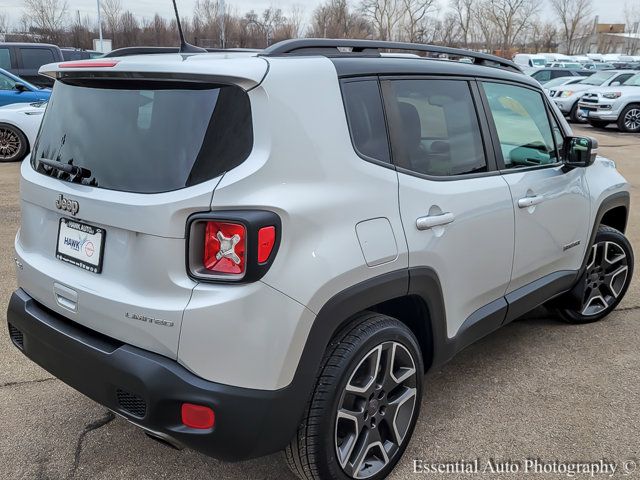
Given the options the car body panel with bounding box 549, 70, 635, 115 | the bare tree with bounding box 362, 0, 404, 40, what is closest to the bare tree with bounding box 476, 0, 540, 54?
the bare tree with bounding box 362, 0, 404, 40

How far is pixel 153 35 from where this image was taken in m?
58.6

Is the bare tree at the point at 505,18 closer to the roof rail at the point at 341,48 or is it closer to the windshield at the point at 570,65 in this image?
the windshield at the point at 570,65

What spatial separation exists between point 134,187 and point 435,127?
4.60 ft

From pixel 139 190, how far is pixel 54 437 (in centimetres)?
145

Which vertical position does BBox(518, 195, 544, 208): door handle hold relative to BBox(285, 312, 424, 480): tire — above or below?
above

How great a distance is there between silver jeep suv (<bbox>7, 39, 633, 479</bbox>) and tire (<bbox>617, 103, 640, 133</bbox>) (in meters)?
15.8

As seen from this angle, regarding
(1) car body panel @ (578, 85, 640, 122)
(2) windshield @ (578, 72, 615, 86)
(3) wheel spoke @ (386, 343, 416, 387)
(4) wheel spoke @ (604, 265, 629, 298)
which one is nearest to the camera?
(3) wheel spoke @ (386, 343, 416, 387)

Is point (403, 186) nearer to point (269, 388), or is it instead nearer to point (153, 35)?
point (269, 388)

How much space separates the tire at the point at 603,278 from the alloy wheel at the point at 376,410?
79.2 inches

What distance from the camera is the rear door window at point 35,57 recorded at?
49.0ft

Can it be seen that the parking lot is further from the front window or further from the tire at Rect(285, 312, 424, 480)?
the front window

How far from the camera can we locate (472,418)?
9.86 ft

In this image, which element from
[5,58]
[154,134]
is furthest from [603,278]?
[5,58]

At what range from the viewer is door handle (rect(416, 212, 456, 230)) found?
2.46 meters
